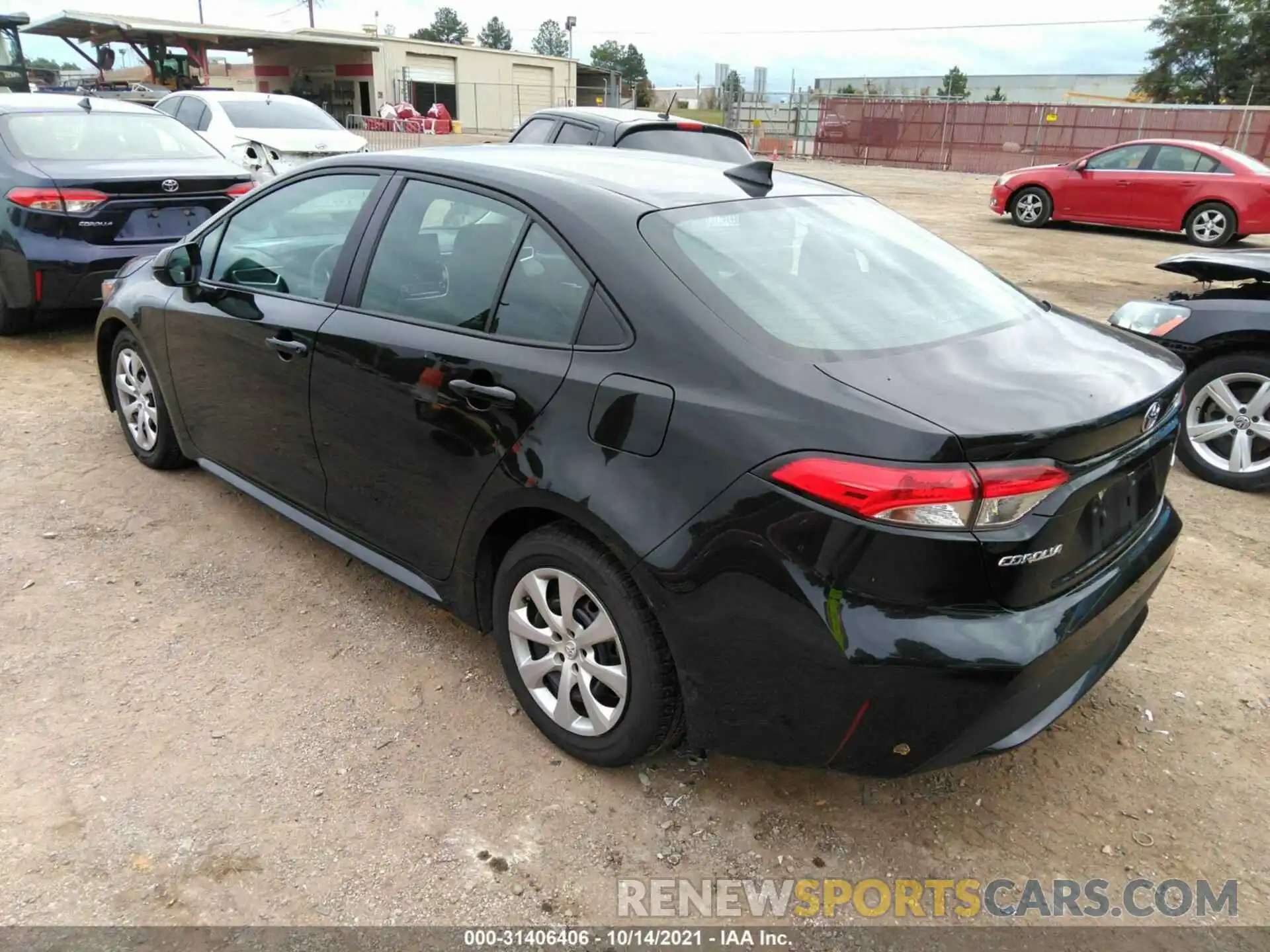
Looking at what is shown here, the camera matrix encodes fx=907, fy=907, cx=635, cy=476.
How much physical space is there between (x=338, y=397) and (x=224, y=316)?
35.1 inches

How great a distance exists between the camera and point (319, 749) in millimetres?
2709

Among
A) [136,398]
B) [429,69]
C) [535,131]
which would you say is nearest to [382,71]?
[429,69]

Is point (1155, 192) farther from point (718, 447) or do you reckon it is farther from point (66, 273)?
point (718, 447)

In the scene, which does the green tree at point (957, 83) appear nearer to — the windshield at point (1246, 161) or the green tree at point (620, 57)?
the windshield at point (1246, 161)

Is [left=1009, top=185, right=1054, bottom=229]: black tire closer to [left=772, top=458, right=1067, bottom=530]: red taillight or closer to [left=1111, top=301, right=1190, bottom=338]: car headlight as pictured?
[left=1111, top=301, right=1190, bottom=338]: car headlight

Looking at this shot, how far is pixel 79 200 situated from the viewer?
6.09 meters

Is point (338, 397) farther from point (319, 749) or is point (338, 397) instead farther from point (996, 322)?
point (996, 322)

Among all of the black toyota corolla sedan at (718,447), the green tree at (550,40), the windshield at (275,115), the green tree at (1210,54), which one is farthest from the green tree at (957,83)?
the green tree at (550,40)

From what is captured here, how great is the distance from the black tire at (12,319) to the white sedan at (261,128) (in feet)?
12.5

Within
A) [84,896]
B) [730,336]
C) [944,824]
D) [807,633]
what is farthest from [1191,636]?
[84,896]

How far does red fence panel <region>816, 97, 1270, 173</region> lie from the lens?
73.8 feet

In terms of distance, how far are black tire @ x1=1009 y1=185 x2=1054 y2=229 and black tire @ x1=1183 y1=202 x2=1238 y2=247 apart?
211cm

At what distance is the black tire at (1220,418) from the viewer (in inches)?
178

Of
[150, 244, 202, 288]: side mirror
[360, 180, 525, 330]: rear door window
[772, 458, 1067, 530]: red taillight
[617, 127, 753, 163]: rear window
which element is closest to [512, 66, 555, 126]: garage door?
[617, 127, 753, 163]: rear window
